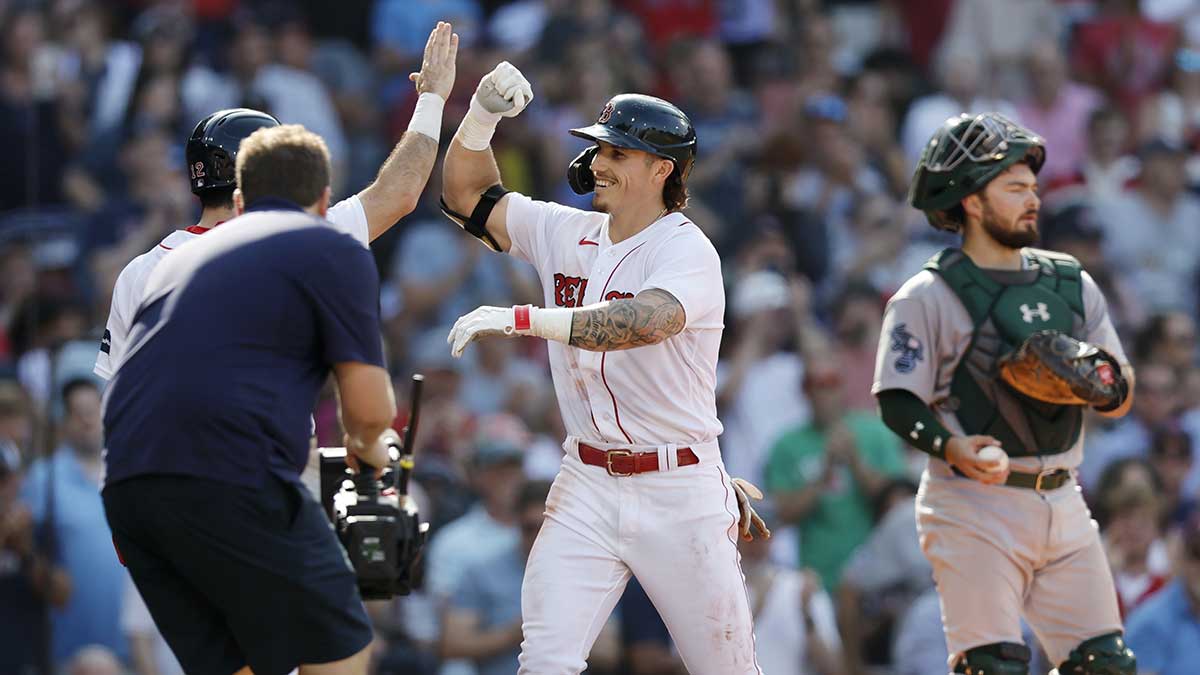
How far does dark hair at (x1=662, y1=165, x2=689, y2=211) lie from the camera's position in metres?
6.20

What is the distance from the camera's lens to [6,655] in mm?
9211

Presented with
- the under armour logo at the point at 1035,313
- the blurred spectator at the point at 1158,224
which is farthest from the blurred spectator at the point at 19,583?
the blurred spectator at the point at 1158,224

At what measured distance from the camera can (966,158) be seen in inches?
263

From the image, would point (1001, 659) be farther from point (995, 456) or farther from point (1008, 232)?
point (1008, 232)

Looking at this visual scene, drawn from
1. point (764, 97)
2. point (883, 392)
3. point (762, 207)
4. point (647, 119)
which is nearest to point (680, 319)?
point (647, 119)

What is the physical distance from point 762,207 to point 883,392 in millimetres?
5554

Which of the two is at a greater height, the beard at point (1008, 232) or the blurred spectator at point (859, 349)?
the beard at point (1008, 232)

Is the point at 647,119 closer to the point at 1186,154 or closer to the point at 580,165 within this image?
the point at 580,165

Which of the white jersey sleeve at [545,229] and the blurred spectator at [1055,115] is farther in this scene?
the blurred spectator at [1055,115]

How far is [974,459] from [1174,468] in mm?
4818

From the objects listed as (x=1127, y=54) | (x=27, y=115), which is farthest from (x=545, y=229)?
(x=1127, y=54)

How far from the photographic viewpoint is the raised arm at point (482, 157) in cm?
636

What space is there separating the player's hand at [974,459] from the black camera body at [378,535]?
195 cm

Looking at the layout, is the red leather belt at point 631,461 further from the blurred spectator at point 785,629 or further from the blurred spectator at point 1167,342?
the blurred spectator at point 1167,342
